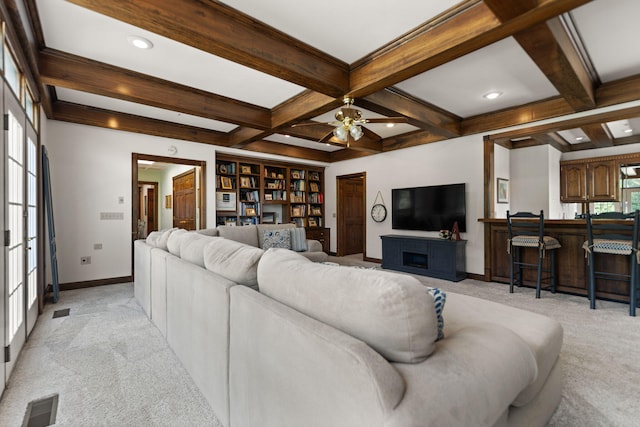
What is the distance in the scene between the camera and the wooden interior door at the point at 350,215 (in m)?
7.27

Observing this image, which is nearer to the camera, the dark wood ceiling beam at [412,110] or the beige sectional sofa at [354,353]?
the beige sectional sofa at [354,353]

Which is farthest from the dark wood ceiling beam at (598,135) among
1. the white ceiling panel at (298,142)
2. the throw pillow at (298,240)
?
the throw pillow at (298,240)

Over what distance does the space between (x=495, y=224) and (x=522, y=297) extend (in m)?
1.24

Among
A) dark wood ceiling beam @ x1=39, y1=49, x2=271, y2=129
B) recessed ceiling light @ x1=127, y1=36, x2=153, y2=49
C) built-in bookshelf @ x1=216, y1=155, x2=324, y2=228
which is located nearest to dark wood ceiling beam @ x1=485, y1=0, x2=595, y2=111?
recessed ceiling light @ x1=127, y1=36, x2=153, y2=49

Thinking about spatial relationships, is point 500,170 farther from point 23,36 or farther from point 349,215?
point 23,36

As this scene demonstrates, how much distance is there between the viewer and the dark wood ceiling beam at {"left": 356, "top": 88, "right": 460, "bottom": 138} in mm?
3452

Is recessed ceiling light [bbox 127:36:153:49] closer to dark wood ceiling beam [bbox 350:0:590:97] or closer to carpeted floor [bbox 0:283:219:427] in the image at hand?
dark wood ceiling beam [bbox 350:0:590:97]

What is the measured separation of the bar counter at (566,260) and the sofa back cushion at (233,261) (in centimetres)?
416

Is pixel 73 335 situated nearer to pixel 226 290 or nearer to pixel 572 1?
pixel 226 290

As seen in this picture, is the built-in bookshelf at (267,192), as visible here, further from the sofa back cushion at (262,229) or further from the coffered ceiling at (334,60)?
the coffered ceiling at (334,60)

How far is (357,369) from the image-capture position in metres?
0.70

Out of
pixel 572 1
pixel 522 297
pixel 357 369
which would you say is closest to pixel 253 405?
pixel 357 369

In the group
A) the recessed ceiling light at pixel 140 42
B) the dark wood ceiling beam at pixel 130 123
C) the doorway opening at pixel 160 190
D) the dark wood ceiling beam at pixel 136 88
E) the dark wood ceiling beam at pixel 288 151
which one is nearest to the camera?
the recessed ceiling light at pixel 140 42

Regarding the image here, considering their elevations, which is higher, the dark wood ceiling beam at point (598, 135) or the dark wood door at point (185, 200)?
the dark wood ceiling beam at point (598, 135)
